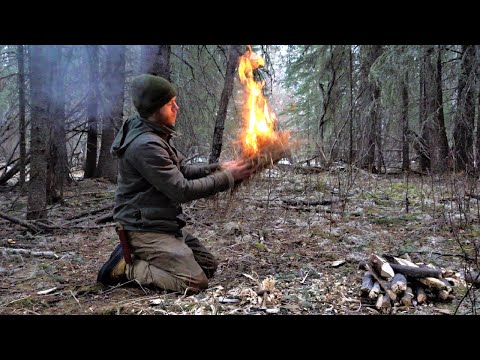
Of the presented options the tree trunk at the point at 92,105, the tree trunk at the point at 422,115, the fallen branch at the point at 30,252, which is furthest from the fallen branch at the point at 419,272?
the tree trunk at the point at 92,105

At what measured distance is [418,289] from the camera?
130 inches

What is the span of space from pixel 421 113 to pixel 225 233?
312 inches

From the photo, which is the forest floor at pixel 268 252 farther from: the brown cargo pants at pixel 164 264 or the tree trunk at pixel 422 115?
the tree trunk at pixel 422 115

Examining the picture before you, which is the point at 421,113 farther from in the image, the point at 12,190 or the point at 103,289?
the point at 12,190

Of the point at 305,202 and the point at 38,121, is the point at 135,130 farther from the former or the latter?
the point at 305,202

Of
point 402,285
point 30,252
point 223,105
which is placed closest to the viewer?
point 402,285

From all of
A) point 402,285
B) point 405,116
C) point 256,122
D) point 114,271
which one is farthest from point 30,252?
point 405,116

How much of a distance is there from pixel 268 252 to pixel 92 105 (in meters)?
6.90

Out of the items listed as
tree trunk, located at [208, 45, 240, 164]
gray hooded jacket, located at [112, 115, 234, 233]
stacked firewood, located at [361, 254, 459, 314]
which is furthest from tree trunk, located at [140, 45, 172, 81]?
stacked firewood, located at [361, 254, 459, 314]

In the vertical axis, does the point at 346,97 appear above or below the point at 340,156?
above

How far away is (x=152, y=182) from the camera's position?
3381 millimetres
